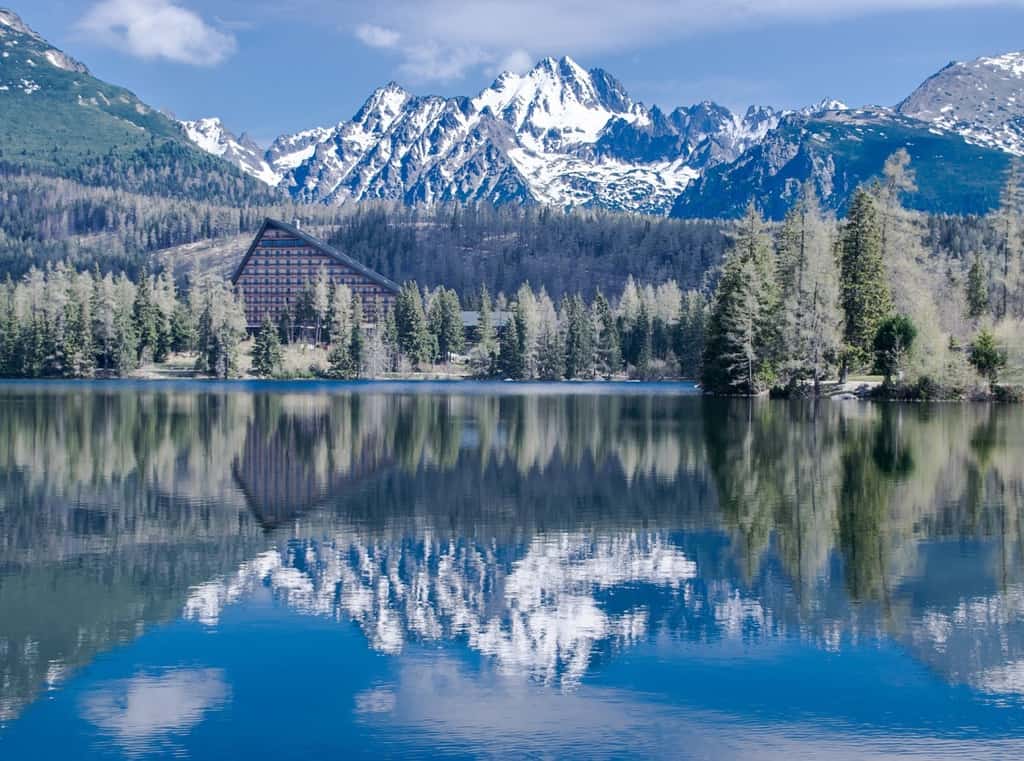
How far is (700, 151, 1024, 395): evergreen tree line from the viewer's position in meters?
90.1

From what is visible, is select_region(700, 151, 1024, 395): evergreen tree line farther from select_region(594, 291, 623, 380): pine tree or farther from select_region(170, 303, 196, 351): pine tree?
select_region(170, 303, 196, 351): pine tree

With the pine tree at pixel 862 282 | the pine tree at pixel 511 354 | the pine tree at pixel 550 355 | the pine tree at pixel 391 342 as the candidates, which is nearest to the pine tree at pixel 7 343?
the pine tree at pixel 391 342

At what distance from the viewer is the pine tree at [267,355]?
163625mm

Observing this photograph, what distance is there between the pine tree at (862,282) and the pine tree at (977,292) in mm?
17213

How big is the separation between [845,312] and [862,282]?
3.18m

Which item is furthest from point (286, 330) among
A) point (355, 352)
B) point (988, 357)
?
point (988, 357)

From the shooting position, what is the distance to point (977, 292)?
406 ft

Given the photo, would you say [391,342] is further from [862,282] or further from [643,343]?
[862,282]

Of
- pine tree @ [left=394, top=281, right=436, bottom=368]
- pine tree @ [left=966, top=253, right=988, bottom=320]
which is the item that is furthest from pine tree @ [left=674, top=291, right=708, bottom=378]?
pine tree @ [left=394, top=281, right=436, bottom=368]

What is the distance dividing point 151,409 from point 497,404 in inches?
1075

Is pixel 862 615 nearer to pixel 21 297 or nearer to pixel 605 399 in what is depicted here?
pixel 605 399

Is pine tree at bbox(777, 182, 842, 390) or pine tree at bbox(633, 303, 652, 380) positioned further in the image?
pine tree at bbox(633, 303, 652, 380)

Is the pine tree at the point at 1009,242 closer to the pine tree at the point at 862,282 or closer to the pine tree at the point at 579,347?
the pine tree at the point at 862,282

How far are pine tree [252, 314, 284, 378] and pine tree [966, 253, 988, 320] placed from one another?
94.2 meters
